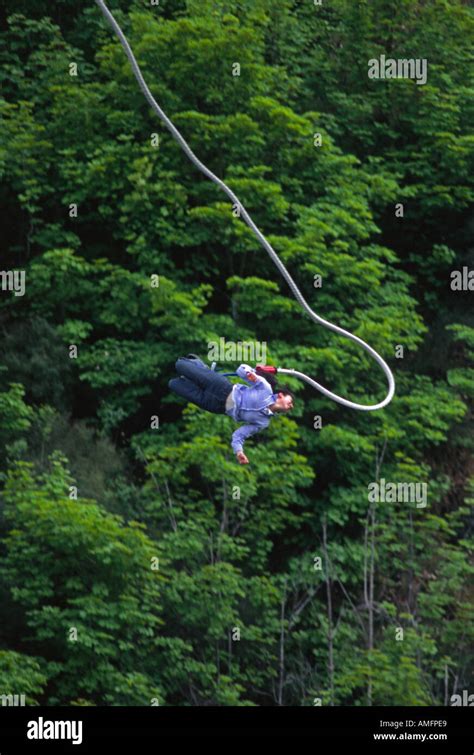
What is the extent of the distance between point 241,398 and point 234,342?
785 cm

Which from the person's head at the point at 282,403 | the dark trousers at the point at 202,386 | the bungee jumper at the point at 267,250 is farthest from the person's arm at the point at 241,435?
the bungee jumper at the point at 267,250

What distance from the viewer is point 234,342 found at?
22266 millimetres

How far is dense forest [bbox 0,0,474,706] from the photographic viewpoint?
66.9 feet

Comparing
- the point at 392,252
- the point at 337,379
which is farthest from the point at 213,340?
the point at 392,252

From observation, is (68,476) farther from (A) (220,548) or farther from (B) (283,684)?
(B) (283,684)

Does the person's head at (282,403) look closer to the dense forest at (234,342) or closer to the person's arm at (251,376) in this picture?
the person's arm at (251,376)

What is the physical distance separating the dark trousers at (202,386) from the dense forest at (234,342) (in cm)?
541

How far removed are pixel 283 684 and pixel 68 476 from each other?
3.60 m

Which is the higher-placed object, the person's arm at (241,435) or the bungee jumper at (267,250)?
the bungee jumper at (267,250)

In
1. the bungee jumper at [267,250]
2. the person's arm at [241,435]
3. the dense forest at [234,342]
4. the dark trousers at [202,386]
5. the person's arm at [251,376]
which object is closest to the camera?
the bungee jumper at [267,250]

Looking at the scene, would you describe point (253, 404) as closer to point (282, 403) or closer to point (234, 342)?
point (282, 403)

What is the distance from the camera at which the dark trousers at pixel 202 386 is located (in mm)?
14688

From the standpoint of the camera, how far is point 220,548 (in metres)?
21.0

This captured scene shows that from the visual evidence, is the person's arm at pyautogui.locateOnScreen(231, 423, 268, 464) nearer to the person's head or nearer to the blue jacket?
the blue jacket
